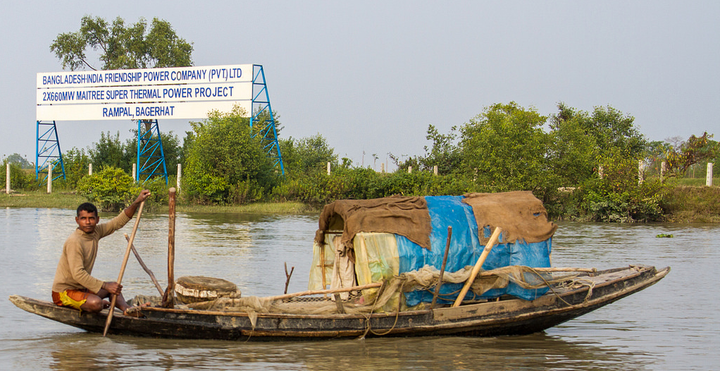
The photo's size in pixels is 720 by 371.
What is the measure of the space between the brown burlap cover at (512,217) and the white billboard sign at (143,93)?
24.1m

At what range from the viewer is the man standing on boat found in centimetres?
668

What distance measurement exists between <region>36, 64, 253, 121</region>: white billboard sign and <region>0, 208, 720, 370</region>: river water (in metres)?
14.3

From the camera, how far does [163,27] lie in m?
38.9

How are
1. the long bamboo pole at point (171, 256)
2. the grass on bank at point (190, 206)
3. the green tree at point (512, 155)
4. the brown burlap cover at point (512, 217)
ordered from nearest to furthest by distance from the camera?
the long bamboo pole at point (171, 256), the brown burlap cover at point (512, 217), the green tree at point (512, 155), the grass on bank at point (190, 206)

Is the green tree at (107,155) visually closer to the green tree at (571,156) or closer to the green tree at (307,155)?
the green tree at (307,155)

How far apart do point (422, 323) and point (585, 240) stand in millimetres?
13155

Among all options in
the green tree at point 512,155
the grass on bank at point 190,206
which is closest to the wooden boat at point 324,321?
the green tree at point 512,155

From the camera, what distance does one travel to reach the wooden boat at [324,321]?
23.1ft

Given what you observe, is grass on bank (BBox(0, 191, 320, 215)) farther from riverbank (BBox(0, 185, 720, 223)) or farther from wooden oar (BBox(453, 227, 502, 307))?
wooden oar (BBox(453, 227, 502, 307))

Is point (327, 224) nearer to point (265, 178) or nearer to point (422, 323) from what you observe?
point (422, 323)

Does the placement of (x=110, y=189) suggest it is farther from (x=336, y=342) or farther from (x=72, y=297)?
(x=336, y=342)

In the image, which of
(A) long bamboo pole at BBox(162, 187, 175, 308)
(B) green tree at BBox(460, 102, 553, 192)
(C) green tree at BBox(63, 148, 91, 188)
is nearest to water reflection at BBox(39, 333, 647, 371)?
(A) long bamboo pole at BBox(162, 187, 175, 308)

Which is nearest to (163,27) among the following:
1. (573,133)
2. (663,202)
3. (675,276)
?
(573,133)

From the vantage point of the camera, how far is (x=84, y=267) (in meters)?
6.83
